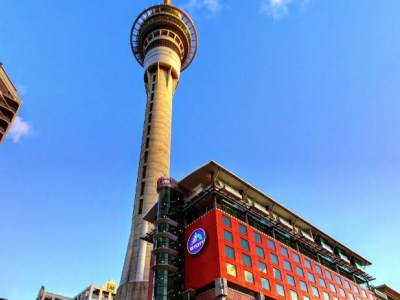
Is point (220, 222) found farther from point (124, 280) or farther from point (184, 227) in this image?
point (124, 280)

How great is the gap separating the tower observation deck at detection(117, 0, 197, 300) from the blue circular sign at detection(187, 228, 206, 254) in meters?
18.9

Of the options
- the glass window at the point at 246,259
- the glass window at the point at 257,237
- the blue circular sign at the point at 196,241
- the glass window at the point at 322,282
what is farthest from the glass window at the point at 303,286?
the blue circular sign at the point at 196,241

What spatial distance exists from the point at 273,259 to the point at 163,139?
46632mm

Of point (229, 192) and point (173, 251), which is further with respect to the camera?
point (229, 192)

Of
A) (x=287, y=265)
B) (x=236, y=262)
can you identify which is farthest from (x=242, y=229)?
(x=287, y=265)

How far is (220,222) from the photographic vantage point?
56.5 metres

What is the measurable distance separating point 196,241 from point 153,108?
53.3 meters

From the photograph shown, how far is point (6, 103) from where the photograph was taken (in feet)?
225

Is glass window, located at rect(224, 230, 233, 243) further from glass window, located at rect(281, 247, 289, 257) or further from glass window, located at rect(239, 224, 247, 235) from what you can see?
glass window, located at rect(281, 247, 289, 257)

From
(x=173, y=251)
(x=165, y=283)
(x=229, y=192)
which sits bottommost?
(x=165, y=283)

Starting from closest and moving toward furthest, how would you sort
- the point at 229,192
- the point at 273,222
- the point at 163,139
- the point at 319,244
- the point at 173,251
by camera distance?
the point at 173,251, the point at 229,192, the point at 273,222, the point at 319,244, the point at 163,139

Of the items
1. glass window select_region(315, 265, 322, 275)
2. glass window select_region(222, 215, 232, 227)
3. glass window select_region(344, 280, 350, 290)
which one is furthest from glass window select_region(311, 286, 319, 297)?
glass window select_region(222, 215, 232, 227)

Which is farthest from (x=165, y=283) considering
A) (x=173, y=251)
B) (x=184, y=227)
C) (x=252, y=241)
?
(x=252, y=241)

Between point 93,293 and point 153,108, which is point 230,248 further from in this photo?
point 93,293
